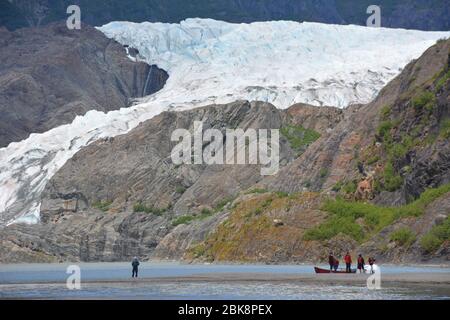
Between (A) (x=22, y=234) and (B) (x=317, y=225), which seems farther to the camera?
(A) (x=22, y=234)

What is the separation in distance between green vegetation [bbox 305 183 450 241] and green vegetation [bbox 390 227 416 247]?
316cm

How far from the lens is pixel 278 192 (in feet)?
381

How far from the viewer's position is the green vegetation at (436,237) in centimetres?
7594

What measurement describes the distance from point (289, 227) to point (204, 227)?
2947 cm

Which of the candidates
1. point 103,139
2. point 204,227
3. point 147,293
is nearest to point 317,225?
point 204,227

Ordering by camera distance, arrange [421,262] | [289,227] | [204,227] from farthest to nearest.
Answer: [204,227], [289,227], [421,262]

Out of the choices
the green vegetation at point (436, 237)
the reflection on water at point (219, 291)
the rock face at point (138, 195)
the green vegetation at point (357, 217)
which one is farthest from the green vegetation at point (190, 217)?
the reflection on water at point (219, 291)

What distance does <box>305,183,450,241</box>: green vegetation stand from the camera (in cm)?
8817

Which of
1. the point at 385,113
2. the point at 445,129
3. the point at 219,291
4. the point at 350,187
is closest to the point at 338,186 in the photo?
the point at 350,187

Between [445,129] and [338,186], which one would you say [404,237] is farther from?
[338,186]

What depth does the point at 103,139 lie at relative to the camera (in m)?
175

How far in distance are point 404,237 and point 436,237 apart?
211 inches
